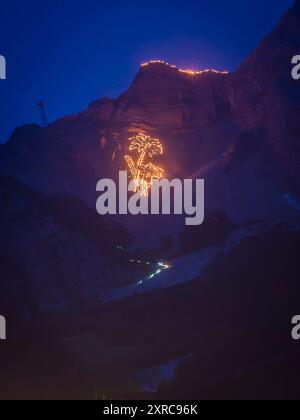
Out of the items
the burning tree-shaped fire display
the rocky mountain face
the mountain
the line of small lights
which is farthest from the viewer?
the burning tree-shaped fire display

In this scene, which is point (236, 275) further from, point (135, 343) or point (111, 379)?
point (111, 379)

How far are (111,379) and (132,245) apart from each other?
14.9m

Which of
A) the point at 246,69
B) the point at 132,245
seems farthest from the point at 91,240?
the point at 246,69

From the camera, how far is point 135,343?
2286cm

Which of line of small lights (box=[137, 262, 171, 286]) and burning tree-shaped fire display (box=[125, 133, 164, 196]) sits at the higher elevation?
burning tree-shaped fire display (box=[125, 133, 164, 196])

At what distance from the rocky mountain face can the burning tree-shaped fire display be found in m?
1.40

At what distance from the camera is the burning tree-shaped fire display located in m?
39.0

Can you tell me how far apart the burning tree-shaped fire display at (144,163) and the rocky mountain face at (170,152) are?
1397 millimetres

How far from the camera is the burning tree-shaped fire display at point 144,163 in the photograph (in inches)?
1537

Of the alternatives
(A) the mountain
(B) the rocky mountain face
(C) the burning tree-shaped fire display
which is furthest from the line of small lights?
(C) the burning tree-shaped fire display

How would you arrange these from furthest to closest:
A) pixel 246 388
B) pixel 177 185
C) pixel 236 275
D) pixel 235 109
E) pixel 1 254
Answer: pixel 235 109 < pixel 177 185 < pixel 1 254 < pixel 236 275 < pixel 246 388

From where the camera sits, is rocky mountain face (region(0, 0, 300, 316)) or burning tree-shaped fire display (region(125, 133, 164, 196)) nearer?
rocky mountain face (region(0, 0, 300, 316))

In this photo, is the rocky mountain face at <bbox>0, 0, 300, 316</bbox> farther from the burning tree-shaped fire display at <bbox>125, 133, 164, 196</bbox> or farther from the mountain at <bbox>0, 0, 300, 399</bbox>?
the burning tree-shaped fire display at <bbox>125, 133, 164, 196</bbox>

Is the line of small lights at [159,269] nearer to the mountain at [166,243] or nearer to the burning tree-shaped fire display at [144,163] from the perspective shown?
the mountain at [166,243]
